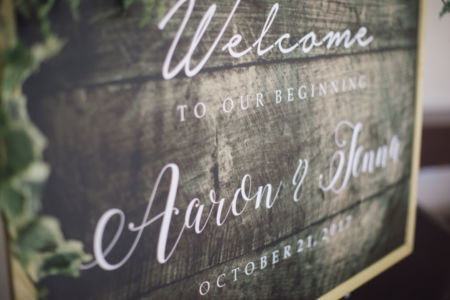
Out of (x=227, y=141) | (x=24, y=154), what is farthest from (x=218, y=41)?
(x=24, y=154)

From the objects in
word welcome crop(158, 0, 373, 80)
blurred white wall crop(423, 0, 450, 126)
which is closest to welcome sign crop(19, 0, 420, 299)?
word welcome crop(158, 0, 373, 80)

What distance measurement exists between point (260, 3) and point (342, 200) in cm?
53

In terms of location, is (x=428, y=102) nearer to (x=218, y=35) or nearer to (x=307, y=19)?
(x=307, y=19)

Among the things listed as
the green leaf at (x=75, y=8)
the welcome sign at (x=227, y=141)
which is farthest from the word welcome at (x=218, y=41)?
the green leaf at (x=75, y=8)

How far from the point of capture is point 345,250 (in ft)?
2.97

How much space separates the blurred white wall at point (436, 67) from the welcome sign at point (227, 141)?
41cm

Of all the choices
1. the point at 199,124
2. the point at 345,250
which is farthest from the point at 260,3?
the point at 345,250

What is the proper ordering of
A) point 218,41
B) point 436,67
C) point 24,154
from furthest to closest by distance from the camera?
point 436,67
point 218,41
point 24,154

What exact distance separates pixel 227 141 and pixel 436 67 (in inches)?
43.8

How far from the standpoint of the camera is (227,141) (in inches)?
25.3

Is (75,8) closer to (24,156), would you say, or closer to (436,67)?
(24,156)

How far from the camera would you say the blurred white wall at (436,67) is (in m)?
1.25

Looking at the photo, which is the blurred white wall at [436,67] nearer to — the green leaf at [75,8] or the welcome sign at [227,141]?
the welcome sign at [227,141]

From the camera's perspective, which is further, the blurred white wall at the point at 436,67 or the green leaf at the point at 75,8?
the blurred white wall at the point at 436,67
